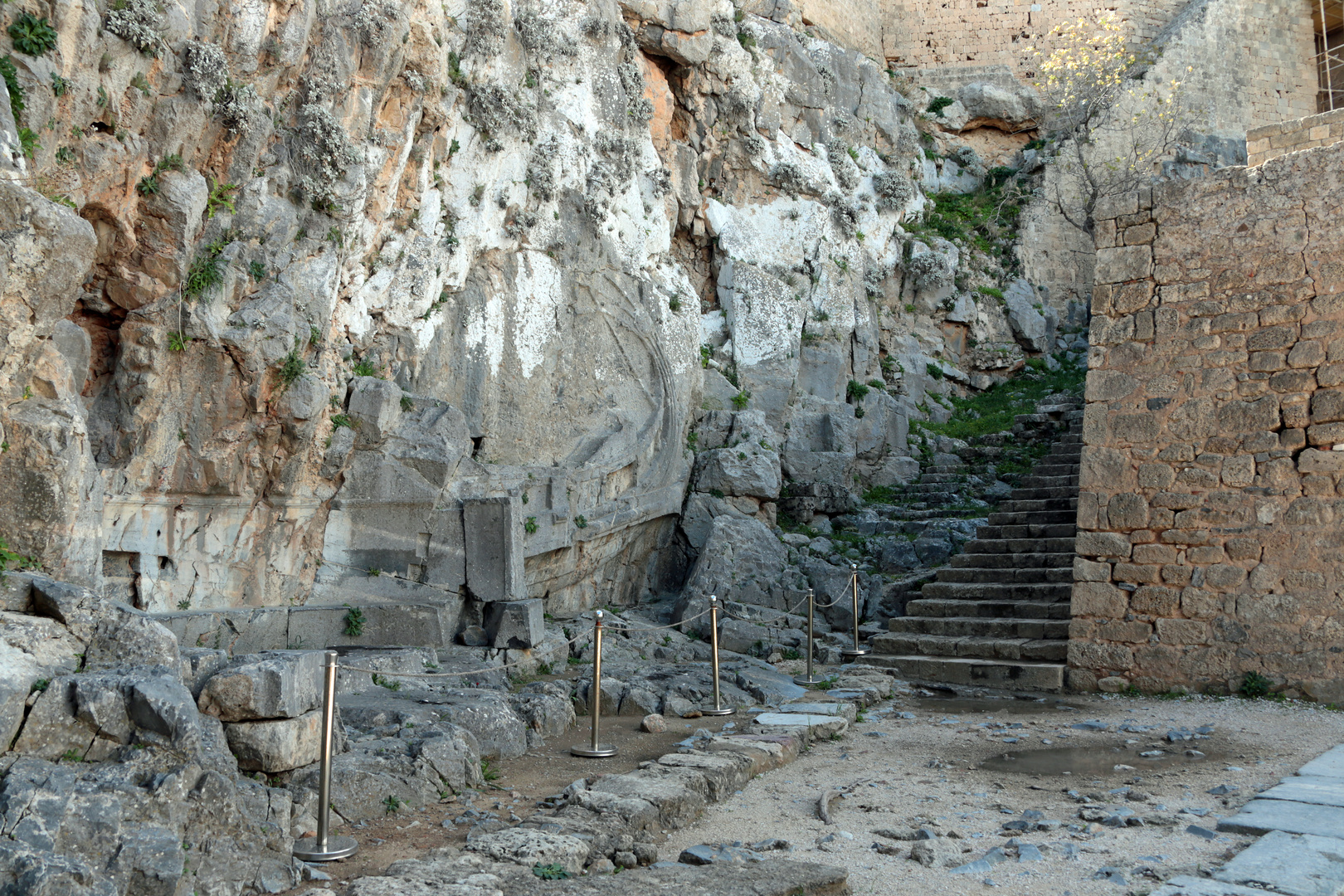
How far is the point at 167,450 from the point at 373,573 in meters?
2.33

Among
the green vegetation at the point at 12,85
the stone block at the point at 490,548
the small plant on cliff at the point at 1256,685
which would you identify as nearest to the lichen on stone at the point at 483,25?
the stone block at the point at 490,548

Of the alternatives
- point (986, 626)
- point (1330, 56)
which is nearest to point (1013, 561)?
point (986, 626)

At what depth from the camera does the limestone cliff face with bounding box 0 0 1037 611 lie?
7238 mm

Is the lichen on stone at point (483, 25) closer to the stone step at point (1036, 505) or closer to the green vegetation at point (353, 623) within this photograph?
the green vegetation at point (353, 623)

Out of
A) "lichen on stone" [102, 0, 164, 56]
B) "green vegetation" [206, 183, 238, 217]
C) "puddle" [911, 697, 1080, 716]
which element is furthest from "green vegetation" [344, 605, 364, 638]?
"puddle" [911, 697, 1080, 716]

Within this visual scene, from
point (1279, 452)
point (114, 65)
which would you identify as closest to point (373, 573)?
point (114, 65)

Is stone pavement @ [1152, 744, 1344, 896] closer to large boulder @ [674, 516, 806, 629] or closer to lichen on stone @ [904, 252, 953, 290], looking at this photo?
large boulder @ [674, 516, 806, 629]

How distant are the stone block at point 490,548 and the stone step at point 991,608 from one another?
172 inches

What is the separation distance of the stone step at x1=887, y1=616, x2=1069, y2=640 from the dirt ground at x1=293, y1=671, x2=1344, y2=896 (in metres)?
1.25

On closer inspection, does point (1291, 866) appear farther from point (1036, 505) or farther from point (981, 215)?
point (981, 215)

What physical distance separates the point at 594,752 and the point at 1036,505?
7741 mm

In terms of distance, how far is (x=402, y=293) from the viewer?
34.3 feet

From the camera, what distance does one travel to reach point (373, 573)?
380 inches

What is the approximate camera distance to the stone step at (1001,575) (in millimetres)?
10062
